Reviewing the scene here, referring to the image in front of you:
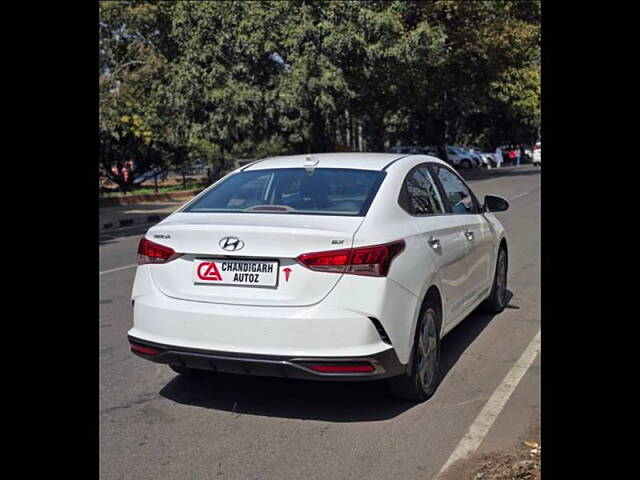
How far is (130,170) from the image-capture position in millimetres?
27906

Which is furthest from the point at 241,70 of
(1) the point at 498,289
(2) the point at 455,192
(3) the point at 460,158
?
(3) the point at 460,158

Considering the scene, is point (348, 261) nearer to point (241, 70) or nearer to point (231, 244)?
point (231, 244)

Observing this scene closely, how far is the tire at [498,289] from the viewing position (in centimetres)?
711

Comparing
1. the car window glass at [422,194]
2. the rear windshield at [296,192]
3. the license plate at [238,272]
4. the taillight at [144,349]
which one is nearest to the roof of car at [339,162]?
the rear windshield at [296,192]

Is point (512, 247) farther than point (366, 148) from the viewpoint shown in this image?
No

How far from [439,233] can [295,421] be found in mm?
1650

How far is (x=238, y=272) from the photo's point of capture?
14.2 feet

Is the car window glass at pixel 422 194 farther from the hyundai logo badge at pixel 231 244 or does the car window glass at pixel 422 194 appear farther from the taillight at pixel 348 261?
the hyundai logo badge at pixel 231 244
